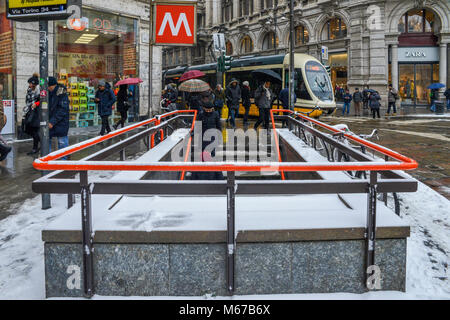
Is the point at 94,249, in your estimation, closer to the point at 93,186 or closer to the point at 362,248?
the point at 93,186

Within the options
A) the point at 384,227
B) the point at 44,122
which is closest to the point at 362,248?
the point at 384,227

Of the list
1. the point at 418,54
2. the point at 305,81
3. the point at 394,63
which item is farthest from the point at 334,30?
the point at 305,81

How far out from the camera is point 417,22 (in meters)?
30.7

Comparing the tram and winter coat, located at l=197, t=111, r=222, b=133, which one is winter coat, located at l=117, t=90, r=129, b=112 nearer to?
winter coat, located at l=197, t=111, r=222, b=133

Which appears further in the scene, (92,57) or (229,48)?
(229,48)

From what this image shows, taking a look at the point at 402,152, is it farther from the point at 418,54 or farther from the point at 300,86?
the point at 418,54

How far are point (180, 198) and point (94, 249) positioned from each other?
113 centimetres

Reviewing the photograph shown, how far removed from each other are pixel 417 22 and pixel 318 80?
15.1 m

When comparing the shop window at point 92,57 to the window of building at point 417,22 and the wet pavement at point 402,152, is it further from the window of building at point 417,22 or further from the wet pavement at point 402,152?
the window of building at point 417,22

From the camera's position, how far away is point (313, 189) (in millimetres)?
3082

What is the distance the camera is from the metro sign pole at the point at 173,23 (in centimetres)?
1075

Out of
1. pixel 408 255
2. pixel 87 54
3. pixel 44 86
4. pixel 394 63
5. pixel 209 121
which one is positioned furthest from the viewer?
pixel 394 63

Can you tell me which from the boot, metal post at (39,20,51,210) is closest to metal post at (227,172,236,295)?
metal post at (39,20,51,210)

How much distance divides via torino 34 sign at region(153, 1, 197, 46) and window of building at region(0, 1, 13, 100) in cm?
478
